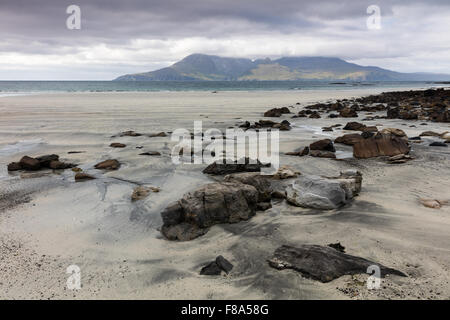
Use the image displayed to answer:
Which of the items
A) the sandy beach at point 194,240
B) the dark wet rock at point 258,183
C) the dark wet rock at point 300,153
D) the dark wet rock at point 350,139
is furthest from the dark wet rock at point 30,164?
the dark wet rock at point 350,139

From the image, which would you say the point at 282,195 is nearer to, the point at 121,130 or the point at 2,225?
the point at 2,225

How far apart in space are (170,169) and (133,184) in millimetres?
1249

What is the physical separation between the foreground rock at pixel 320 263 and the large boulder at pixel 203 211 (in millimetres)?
1164

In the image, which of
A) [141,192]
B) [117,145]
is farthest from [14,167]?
[141,192]

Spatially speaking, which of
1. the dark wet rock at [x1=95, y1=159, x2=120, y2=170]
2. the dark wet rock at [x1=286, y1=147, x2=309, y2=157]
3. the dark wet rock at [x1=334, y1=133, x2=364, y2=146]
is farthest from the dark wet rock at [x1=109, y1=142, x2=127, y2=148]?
the dark wet rock at [x1=334, y1=133, x2=364, y2=146]

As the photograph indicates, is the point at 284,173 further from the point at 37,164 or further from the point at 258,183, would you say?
the point at 37,164

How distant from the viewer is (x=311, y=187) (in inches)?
222

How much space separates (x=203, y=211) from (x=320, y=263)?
6.22ft

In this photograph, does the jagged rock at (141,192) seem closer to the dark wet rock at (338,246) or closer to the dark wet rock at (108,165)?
the dark wet rock at (108,165)

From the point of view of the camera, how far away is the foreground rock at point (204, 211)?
4754 millimetres

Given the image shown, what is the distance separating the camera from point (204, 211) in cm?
489
